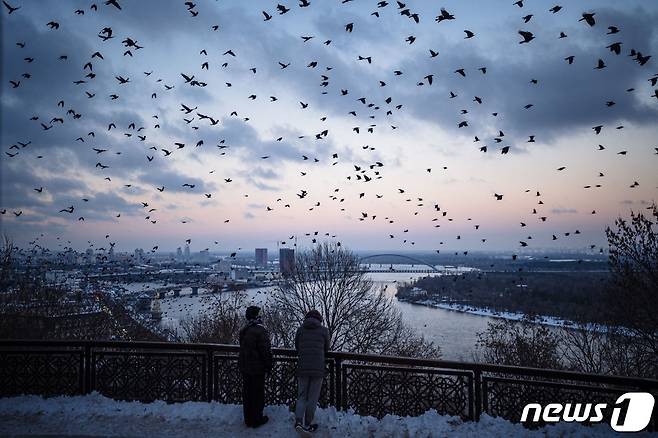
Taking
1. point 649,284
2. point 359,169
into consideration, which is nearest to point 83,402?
point 359,169

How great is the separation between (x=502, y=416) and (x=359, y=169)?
10.1 meters

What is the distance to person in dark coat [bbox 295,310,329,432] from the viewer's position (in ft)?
17.7

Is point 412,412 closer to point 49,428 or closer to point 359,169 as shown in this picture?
point 49,428

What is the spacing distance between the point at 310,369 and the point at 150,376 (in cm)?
313

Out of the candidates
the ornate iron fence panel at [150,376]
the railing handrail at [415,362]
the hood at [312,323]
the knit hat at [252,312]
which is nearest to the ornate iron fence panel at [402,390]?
the railing handrail at [415,362]

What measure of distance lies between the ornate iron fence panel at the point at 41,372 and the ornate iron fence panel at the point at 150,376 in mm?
353

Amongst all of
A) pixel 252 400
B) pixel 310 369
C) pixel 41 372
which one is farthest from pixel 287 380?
pixel 41 372

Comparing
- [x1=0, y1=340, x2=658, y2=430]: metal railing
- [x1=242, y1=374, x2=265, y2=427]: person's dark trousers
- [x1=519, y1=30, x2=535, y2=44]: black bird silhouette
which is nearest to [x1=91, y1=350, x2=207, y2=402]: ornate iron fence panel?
[x1=0, y1=340, x2=658, y2=430]: metal railing

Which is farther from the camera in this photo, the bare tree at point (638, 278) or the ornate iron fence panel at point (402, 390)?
the bare tree at point (638, 278)

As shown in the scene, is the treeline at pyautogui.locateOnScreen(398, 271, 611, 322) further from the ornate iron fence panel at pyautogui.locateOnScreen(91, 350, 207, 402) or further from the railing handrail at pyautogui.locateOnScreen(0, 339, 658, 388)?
the ornate iron fence panel at pyautogui.locateOnScreen(91, 350, 207, 402)

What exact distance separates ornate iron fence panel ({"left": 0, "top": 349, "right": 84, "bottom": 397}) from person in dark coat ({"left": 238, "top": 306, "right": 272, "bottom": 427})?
10.8 ft

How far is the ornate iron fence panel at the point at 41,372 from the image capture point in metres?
6.64

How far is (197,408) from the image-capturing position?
6.01 meters

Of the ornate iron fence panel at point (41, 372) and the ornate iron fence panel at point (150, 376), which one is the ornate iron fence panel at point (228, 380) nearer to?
the ornate iron fence panel at point (150, 376)
